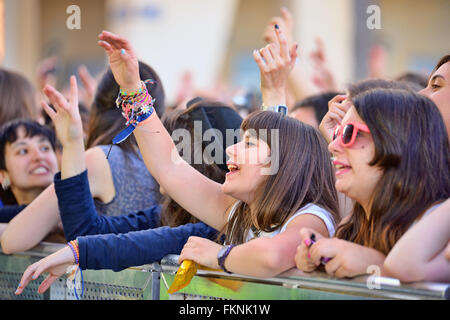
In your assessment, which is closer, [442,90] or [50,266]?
[50,266]

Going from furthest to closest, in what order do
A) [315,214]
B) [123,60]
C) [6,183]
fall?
1. [6,183]
2. [123,60]
3. [315,214]

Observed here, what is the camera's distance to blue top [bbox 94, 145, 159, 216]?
3.06 meters

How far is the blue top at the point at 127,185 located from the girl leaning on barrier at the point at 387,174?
1.30 metres

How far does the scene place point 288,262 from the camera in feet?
6.62

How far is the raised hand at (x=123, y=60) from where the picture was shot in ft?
7.86

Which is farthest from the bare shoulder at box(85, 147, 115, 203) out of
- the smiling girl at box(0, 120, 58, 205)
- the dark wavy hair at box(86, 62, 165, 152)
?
the smiling girl at box(0, 120, 58, 205)

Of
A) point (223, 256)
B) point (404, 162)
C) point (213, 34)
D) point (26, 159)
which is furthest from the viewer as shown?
point (213, 34)

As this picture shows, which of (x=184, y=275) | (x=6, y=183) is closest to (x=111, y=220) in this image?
(x=184, y=275)

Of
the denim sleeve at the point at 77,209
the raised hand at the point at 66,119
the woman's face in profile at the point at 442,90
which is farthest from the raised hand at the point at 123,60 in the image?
the woman's face in profile at the point at 442,90

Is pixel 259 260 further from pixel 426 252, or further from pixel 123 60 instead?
pixel 123 60

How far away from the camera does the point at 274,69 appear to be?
2.75 meters

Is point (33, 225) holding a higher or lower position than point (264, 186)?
lower

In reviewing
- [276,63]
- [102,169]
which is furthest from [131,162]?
[276,63]

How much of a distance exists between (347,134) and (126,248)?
2.79 ft
